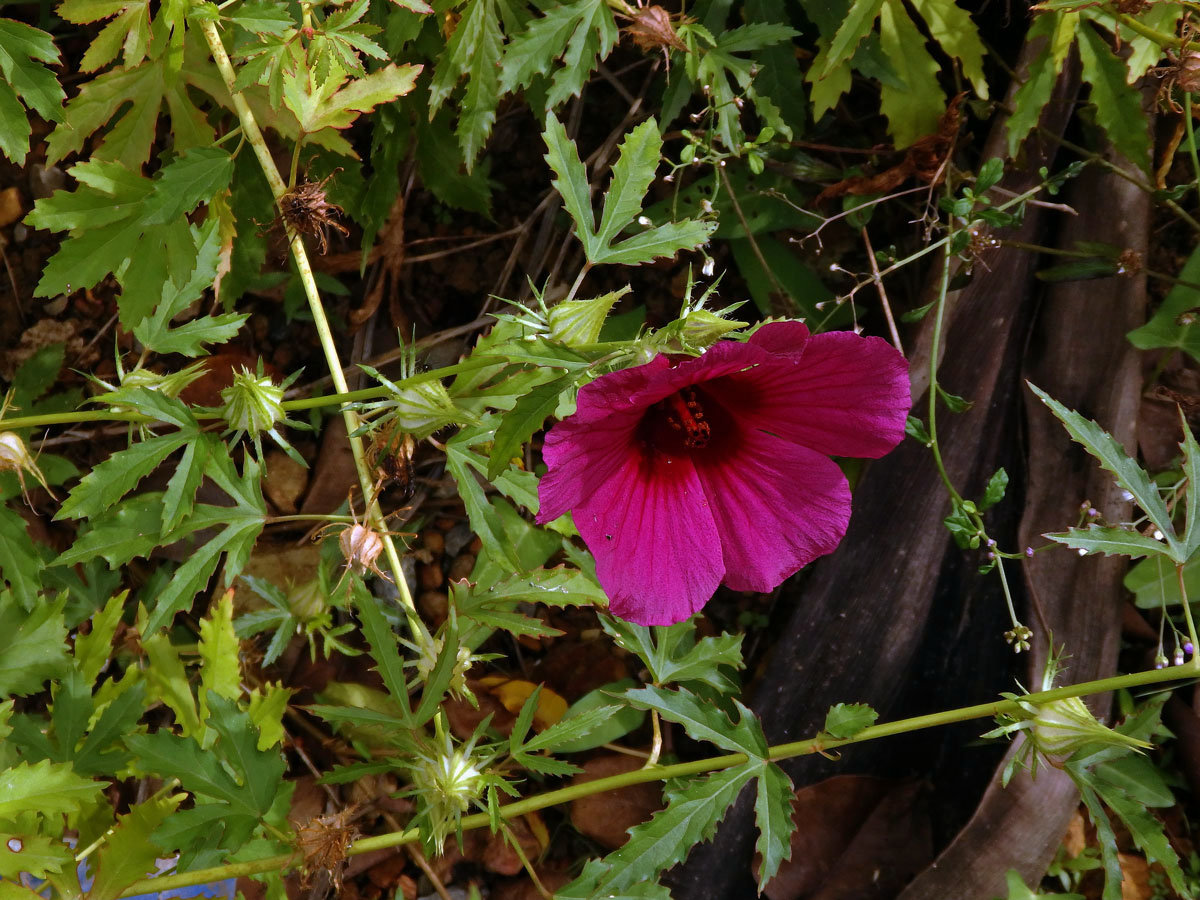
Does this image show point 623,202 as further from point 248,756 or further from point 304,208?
point 248,756

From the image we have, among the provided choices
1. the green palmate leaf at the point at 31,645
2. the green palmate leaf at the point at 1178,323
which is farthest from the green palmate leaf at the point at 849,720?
the green palmate leaf at the point at 31,645

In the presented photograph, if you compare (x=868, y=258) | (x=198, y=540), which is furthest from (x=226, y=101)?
(x=868, y=258)

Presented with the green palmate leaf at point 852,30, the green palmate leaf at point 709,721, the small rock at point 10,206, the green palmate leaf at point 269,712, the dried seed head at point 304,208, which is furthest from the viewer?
the small rock at point 10,206

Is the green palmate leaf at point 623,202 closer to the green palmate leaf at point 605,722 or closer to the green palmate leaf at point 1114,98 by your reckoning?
the green palmate leaf at point 1114,98

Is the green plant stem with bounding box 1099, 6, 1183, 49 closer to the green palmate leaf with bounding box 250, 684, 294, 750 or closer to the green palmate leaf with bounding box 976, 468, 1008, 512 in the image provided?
the green palmate leaf with bounding box 976, 468, 1008, 512

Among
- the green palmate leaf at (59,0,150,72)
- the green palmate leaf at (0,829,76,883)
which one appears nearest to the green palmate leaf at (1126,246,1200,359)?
the green palmate leaf at (59,0,150,72)

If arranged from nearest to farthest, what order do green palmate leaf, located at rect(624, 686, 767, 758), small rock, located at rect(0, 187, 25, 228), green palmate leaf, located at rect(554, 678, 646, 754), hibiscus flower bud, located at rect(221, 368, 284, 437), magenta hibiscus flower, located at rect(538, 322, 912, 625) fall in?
magenta hibiscus flower, located at rect(538, 322, 912, 625) → hibiscus flower bud, located at rect(221, 368, 284, 437) → green palmate leaf, located at rect(624, 686, 767, 758) → green palmate leaf, located at rect(554, 678, 646, 754) → small rock, located at rect(0, 187, 25, 228)

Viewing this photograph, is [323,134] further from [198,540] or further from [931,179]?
[931,179]
